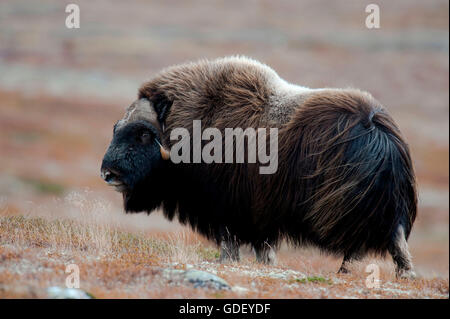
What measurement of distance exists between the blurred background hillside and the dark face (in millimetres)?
11443

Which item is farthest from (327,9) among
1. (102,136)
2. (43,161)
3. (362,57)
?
(43,161)

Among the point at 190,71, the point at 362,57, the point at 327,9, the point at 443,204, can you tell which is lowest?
the point at 443,204

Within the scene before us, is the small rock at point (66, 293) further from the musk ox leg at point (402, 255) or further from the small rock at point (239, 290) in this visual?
the musk ox leg at point (402, 255)

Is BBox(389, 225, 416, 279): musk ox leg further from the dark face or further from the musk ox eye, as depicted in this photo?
the musk ox eye

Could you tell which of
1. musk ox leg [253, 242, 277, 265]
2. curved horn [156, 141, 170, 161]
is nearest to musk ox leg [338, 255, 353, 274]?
musk ox leg [253, 242, 277, 265]

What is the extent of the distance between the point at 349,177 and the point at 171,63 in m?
30.1

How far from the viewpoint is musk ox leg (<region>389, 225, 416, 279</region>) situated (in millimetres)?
5348

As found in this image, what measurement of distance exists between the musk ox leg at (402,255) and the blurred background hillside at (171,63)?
11.4m

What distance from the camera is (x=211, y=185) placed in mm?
5859

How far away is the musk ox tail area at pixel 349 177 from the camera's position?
528 centimetres

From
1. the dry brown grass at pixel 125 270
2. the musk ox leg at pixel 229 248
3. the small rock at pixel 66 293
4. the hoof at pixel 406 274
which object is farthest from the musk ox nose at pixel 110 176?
the hoof at pixel 406 274
